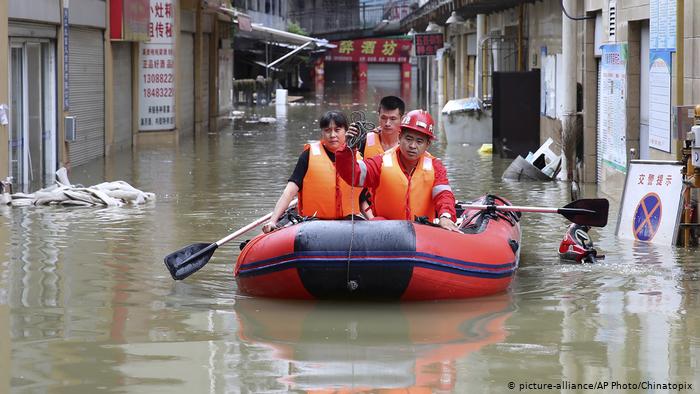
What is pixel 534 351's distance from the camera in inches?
312

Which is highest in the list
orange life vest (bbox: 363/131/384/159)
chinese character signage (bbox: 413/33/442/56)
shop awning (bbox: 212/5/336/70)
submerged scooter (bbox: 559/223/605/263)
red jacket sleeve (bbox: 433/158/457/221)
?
shop awning (bbox: 212/5/336/70)

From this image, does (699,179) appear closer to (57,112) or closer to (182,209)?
(182,209)

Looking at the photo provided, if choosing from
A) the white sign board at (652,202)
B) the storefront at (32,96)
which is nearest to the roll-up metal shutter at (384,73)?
the storefront at (32,96)

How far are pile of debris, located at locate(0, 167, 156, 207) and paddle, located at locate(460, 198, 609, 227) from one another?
6.05 m

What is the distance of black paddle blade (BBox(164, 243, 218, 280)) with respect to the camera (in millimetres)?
10219

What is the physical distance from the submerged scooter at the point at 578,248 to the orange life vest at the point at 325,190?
2.50 m

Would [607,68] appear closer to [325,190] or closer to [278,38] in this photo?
[325,190]

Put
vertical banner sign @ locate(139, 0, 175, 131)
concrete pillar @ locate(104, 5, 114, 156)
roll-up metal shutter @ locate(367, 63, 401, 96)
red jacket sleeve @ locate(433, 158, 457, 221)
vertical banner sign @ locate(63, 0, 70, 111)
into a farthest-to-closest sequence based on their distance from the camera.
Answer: roll-up metal shutter @ locate(367, 63, 401, 96) → vertical banner sign @ locate(139, 0, 175, 131) → concrete pillar @ locate(104, 5, 114, 156) → vertical banner sign @ locate(63, 0, 70, 111) → red jacket sleeve @ locate(433, 158, 457, 221)

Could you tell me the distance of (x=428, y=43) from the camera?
4728 centimetres

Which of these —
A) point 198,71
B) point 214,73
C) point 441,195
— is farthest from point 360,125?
point 214,73

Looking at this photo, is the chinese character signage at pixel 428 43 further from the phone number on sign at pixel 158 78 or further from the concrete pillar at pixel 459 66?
the phone number on sign at pixel 158 78

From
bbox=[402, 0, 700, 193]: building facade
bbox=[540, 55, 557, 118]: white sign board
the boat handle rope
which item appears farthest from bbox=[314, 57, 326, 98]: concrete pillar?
the boat handle rope

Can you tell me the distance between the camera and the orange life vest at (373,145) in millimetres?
11085

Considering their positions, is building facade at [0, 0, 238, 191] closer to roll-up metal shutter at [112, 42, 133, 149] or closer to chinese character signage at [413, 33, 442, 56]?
roll-up metal shutter at [112, 42, 133, 149]
